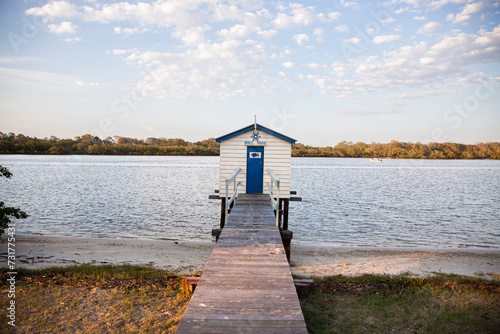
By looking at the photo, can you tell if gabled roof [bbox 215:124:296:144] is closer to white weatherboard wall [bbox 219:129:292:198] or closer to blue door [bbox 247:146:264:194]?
white weatherboard wall [bbox 219:129:292:198]

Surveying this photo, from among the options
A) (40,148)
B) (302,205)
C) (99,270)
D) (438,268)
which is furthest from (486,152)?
(40,148)

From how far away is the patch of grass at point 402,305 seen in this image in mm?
5672

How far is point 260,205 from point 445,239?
11.5 m

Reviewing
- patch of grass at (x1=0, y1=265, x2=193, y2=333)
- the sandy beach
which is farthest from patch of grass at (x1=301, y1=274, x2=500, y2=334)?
patch of grass at (x1=0, y1=265, x2=193, y2=333)

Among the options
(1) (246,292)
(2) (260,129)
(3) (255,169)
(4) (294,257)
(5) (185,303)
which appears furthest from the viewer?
(3) (255,169)

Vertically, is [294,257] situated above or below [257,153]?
below

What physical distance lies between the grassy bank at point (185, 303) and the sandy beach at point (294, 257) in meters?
1.67

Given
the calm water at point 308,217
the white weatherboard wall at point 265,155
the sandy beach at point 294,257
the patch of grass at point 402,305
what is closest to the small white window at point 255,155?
the white weatherboard wall at point 265,155

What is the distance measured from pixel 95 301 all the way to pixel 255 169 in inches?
279

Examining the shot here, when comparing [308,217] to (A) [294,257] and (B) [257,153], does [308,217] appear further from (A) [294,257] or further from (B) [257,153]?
(B) [257,153]

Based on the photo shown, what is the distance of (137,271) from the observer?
8.62 metres

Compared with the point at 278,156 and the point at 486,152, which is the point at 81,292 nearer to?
the point at 278,156

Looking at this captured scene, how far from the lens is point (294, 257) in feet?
37.9

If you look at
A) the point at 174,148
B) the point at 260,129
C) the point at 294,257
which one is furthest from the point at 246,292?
the point at 174,148
